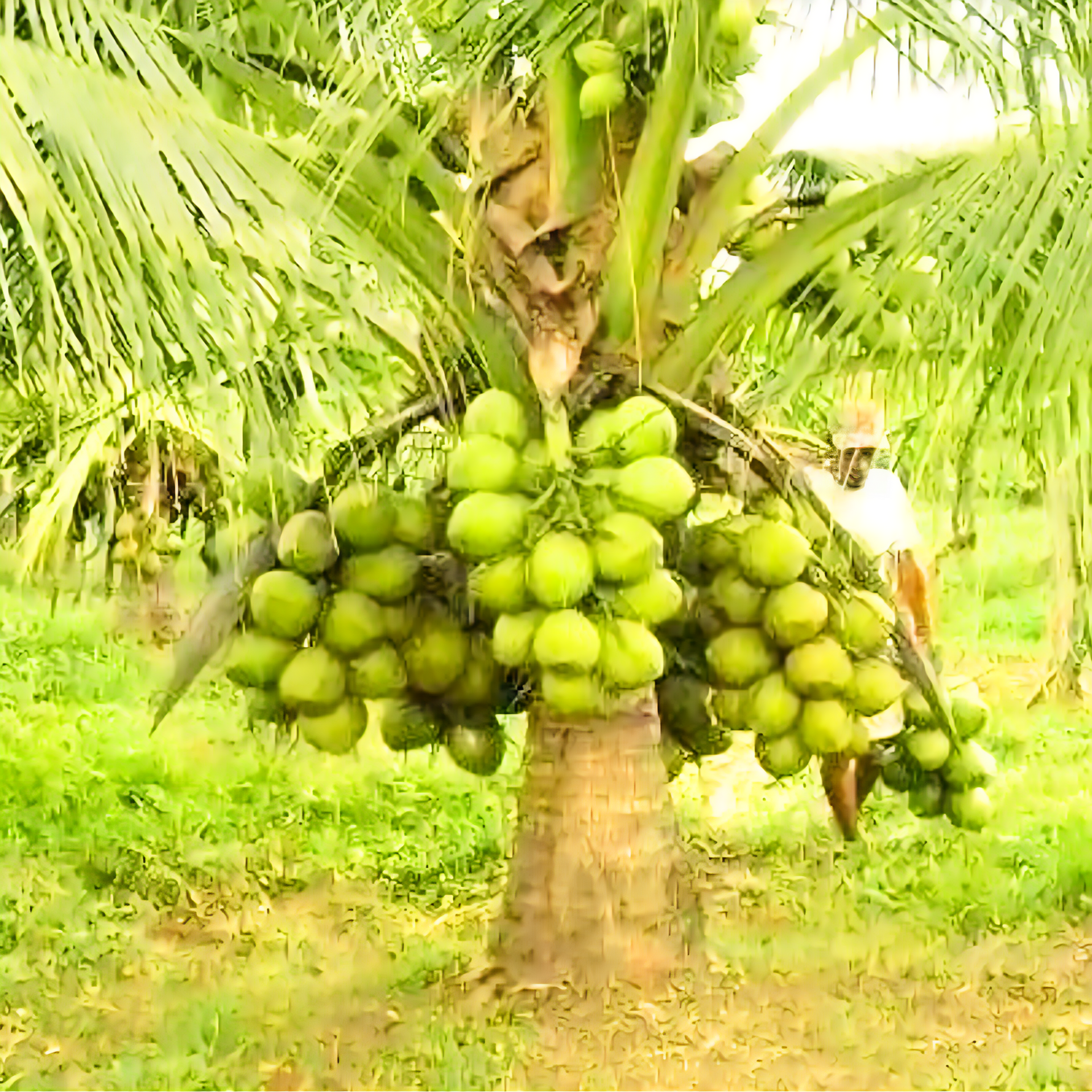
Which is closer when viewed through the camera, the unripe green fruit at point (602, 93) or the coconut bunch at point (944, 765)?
the unripe green fruit at point (602, 93)

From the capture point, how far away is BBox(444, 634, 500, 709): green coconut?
3057 millimetres

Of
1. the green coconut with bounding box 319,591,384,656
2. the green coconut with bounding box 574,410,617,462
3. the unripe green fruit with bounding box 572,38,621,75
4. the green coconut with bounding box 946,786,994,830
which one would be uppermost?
the unripe green fruit with bounding box 572,38,621,75

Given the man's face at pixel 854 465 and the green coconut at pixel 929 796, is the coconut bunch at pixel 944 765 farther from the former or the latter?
the man's face at pixel 854 465

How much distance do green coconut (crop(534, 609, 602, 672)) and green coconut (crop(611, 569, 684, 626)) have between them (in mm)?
75

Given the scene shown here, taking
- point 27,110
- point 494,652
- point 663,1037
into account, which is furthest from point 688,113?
point 663,1037

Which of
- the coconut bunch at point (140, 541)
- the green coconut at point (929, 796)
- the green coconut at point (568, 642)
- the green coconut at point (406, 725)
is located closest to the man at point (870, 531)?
the green coconut at point (929, 796)

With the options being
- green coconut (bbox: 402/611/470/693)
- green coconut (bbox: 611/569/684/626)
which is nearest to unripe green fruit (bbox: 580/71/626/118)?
green coconut (bbox: 611/569/684/626)

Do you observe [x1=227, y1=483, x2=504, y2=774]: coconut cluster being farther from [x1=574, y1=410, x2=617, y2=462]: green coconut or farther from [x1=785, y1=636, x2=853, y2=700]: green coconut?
[x1=785, y1=636, x2=853, y2=700]: green coconut

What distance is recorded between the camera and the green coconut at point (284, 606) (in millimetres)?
2939

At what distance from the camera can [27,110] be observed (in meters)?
1.94

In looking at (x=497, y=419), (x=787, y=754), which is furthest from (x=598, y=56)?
(x=787, y=754)

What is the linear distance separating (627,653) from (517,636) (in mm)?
174

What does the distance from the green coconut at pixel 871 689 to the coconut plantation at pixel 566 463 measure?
10mm

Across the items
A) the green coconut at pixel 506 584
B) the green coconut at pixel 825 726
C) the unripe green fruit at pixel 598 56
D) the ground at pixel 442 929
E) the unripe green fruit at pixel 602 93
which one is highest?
the unripe green fruit at pixel 598 56
